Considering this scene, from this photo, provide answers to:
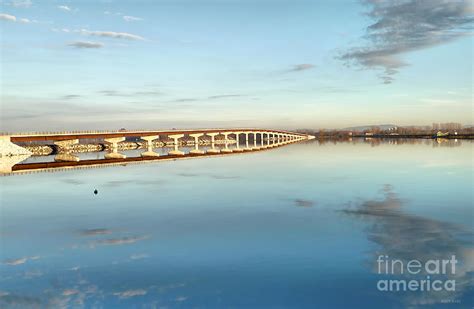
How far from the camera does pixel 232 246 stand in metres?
21.8

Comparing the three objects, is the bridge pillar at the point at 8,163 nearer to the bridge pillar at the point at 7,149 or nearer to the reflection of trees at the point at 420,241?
the bridge pillar at the point at 7,149

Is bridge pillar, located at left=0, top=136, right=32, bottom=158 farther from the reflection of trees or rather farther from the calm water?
the reflection of trees

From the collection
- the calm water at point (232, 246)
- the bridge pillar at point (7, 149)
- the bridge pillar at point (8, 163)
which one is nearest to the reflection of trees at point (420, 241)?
the calm water at point (232, 246)

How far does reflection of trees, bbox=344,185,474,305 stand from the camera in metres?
16.0

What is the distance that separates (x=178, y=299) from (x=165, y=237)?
9022 mm

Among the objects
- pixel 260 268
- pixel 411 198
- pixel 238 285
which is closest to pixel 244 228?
pixel 260 268

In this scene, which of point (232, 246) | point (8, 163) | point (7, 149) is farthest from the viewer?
point (7, 149)

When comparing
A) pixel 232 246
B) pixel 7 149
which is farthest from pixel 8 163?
pixel 232 246

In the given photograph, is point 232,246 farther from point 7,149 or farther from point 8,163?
point 7,149

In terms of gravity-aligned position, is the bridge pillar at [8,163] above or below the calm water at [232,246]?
above

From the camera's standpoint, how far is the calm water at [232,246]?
15602 millimetres

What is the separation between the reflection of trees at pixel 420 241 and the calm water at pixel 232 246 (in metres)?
0.06

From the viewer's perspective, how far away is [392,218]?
2792 centimetres

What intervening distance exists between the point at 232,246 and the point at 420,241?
32.7 ft
